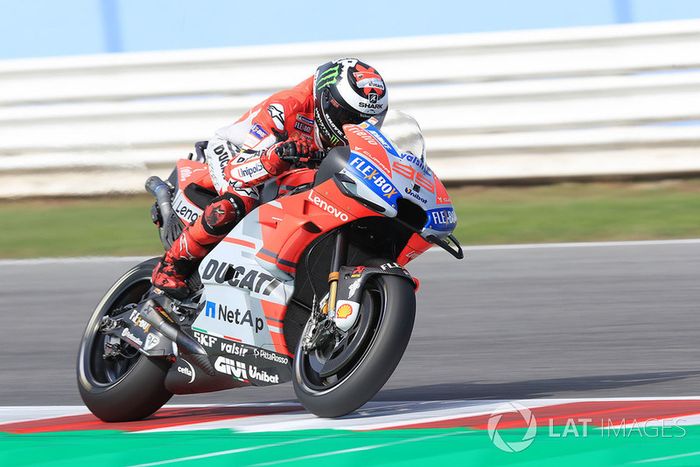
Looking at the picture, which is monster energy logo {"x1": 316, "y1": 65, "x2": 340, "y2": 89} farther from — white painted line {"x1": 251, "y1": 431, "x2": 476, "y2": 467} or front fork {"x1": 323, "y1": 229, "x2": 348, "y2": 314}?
white painted line {"x1": 251, "y1": 431, "x2": 476, "y2": 467}

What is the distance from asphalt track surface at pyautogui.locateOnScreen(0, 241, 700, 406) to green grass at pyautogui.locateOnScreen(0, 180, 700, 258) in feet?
1.78

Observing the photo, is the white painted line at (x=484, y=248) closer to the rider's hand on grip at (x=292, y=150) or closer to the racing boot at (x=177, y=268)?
the racing boot at (x=177, y=268)

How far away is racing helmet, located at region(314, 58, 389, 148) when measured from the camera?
4664 millimetres

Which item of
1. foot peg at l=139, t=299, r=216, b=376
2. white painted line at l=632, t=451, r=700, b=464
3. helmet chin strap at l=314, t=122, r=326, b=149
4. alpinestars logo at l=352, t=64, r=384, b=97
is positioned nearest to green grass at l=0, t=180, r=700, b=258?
foot peg at l=139, t=299, r=216, b=376

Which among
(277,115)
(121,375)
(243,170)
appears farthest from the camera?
(121,375)

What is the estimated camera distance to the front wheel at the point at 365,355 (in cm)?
416

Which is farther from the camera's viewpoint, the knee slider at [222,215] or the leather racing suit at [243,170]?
the knee slider at [222,215]

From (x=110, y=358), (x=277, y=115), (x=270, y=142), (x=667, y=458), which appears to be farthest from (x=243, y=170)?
(x=667, y=458)

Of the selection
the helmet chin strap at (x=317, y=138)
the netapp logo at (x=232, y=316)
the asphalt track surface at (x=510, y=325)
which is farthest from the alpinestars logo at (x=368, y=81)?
the asphalt track surface at (x=510, y=325)

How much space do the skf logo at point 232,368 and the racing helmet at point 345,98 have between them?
37.8 inches

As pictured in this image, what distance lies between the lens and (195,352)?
193 inches

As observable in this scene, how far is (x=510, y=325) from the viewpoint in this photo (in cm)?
677

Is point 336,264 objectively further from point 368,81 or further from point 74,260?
point 74,260

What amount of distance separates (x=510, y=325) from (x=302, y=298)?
239 cm
